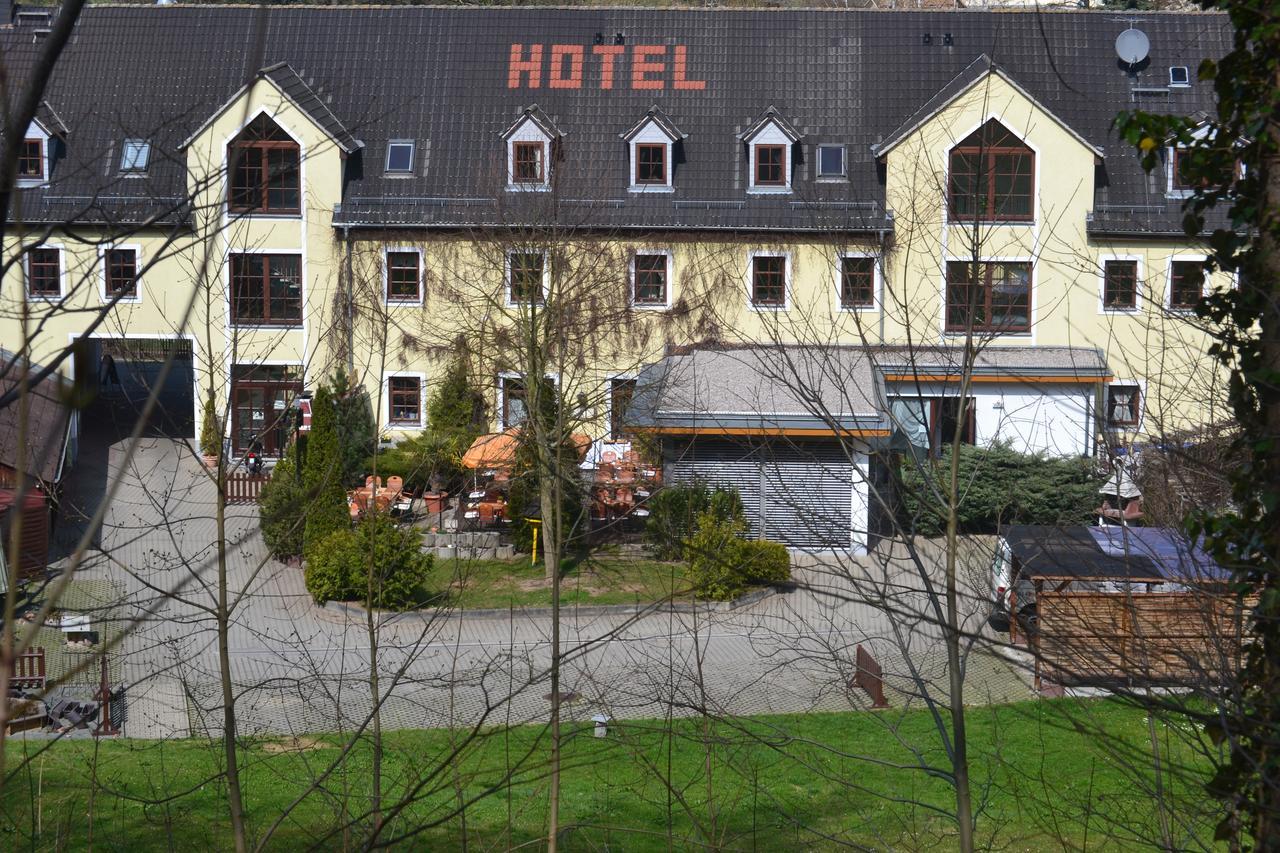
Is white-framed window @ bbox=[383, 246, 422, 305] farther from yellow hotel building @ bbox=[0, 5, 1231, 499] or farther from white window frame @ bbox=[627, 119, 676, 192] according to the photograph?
white window frame @ bbox=[627, 119, 676, 192]

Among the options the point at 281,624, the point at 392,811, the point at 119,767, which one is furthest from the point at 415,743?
the point at 392,811

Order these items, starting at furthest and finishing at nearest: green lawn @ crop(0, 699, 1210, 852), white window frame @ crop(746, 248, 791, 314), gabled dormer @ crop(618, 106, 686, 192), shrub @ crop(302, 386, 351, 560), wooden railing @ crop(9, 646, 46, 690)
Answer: gabled dormer @ crop(618, 106, 686, 192)
shrub @ crop(302, 386, 351, 560)
wooden railing @ crop(9, 646, 46, 690)
green lawn @ crop(0, 699, 1210, 852)
white window frame @ crop(746, 248, 791, 314)

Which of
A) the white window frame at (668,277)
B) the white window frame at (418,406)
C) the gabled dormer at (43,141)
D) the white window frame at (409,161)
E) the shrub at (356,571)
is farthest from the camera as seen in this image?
the white window frame at (409,161)

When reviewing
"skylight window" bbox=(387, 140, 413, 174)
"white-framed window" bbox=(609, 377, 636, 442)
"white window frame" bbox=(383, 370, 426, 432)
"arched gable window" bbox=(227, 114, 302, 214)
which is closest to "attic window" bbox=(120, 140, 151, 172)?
"arched gable window" bbox=(227, 114, 302, 214)

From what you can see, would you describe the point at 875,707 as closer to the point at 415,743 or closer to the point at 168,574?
the point at 415,743

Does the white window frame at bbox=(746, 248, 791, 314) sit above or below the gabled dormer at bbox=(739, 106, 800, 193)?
below

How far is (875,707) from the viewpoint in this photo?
13641 millimetres

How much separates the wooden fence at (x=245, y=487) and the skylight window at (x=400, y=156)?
28.2ft

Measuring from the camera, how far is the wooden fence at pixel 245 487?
984 inches

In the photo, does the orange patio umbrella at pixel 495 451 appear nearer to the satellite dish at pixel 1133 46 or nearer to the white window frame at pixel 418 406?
the white window frame at pixel 418 406

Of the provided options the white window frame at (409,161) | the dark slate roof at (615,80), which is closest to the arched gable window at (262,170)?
the dark slate roof at (615,80)

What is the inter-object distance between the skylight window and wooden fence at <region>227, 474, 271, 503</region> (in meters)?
8.59

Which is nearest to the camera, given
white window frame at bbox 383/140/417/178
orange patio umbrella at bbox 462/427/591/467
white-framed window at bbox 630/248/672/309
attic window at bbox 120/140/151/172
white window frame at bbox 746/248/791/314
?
attic window at bbox 120/140/151/172

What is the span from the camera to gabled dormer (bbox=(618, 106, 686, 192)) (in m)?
30.8
